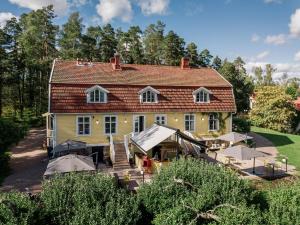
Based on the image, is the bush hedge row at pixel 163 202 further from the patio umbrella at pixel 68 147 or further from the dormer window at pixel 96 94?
the dormer window at pixel 96 94

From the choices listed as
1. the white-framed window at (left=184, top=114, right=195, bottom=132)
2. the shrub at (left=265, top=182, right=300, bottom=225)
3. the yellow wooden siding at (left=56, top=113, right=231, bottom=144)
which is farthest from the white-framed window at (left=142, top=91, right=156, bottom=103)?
the shrub at (left=265, top=182, right=300, bottom=225)

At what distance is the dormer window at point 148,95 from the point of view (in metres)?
24.8

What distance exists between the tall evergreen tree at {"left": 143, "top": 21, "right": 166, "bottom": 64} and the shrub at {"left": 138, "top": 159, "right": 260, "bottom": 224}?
43.9 meters

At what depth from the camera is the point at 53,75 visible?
78.1 ft

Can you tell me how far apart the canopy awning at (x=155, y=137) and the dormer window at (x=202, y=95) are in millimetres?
5809

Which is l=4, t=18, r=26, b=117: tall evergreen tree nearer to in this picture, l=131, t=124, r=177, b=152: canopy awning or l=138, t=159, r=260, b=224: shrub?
l=131, t=124, r=177, b=152: canopy awning

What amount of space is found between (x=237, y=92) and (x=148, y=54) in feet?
68.4

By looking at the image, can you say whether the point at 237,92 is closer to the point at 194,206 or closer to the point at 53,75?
the point at 53,75

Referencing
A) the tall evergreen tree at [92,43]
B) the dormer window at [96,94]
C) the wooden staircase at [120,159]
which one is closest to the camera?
the wooden staircase at [120,159]

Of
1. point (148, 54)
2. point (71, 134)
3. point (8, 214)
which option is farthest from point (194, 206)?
point (148, 54)

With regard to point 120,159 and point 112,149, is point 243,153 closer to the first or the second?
point 120,159

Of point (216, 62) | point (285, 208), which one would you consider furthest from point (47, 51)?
point (285, 208)

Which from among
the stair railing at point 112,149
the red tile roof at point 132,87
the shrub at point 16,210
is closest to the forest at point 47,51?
the red tile roof at point 132,87

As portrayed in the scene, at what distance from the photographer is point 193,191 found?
1214 cm
